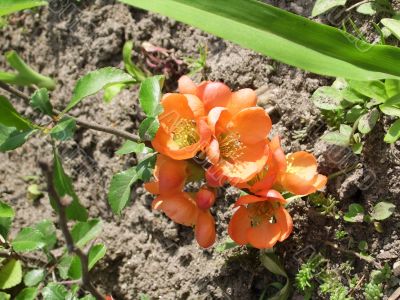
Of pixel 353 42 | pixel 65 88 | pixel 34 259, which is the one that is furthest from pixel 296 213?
pixel 65 88

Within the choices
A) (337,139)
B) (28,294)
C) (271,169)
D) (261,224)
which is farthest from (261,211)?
(28,294)

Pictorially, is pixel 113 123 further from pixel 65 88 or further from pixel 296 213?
pixel 296 213

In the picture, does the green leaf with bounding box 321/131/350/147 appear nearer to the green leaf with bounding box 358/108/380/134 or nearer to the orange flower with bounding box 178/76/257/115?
the green leaf with bounding box 358/108/380/134

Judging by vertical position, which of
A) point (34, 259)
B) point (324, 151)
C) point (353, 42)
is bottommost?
point (34, 259)

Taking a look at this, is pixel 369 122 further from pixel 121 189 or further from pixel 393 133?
pixel 121 189

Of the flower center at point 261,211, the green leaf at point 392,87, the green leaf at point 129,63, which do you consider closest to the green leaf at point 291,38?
the green leaf at point 392,87
